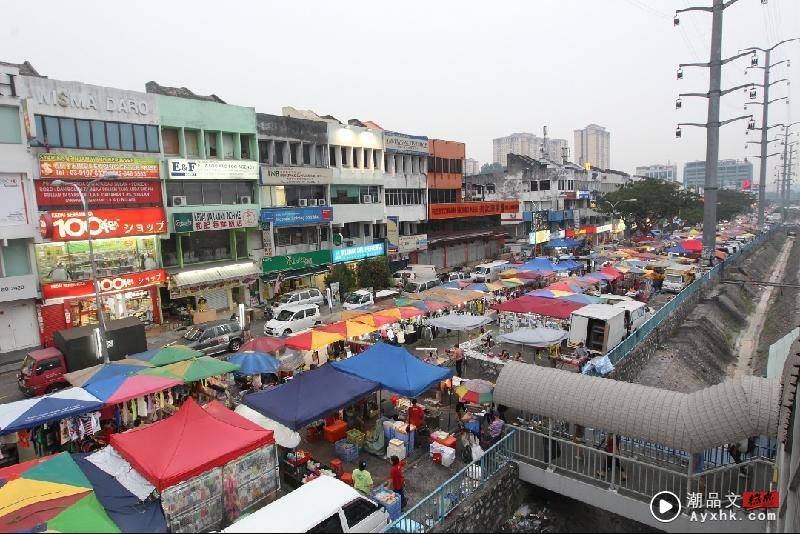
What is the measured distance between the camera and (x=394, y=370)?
1517 centimetres

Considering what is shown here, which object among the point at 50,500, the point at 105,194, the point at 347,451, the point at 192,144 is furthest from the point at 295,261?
the point at 50,500

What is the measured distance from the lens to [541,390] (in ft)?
41.4

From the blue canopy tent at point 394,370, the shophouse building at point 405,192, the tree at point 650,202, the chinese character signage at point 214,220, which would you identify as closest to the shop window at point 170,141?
the chinese character signage at point 214,220

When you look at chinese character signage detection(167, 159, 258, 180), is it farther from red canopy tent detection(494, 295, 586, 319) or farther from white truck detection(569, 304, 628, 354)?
white truck detection(569, 304, 628, 354)

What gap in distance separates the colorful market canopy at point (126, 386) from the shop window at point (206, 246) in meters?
19.4

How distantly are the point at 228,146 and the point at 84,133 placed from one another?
31.5 ft

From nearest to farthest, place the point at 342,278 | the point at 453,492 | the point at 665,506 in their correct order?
1. the point at 665,506
2. the point at 453,492
3. the point at 342,278

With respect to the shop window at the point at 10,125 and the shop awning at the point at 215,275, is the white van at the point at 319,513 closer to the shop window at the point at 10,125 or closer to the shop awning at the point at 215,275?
the shop awning at the point at 215,275

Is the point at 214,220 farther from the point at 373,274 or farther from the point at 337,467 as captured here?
the point at 337,467

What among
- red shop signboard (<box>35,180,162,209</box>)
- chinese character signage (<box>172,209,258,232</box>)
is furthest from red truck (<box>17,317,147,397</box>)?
chinese character signage (<box>172,209,258,232</box>)

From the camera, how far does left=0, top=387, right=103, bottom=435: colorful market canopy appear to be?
12586 millimetres

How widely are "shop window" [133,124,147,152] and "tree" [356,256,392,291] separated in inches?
683

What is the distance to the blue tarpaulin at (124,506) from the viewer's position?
8961mm

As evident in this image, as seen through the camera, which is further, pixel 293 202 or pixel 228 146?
pixel 293 202
